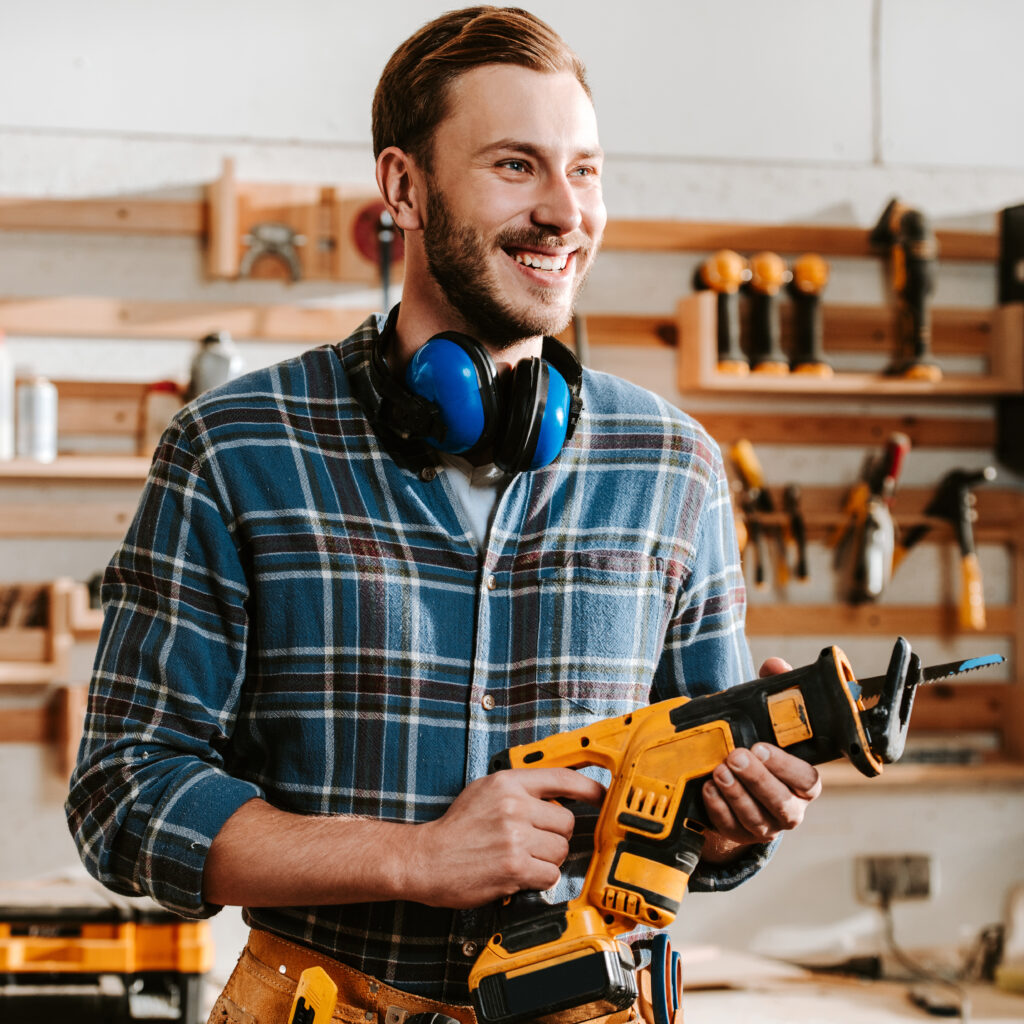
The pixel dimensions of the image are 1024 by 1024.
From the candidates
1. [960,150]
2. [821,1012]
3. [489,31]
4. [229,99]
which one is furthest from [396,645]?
[960,150]

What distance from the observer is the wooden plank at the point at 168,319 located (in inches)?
108

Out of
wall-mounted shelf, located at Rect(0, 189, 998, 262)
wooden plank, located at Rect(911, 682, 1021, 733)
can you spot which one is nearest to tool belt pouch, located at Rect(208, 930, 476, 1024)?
wall-mounted shelf, located at Rect(0, 189, 998, 262)

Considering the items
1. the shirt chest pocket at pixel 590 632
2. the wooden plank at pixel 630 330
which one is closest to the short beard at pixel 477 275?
the shirt chest pocket at pixel 590 632

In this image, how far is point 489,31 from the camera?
113cm

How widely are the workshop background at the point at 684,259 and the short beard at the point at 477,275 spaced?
1.70 meters

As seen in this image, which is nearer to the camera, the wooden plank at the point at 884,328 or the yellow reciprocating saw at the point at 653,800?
the yellow reciprocating saw at the point at 653,800

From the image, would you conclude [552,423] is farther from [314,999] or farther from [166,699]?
[314,999]

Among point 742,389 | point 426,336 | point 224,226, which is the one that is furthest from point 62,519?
point 426,336

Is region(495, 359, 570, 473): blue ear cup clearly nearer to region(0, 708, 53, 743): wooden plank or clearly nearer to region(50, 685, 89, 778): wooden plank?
region(50, 685, 89, 778): wooden plank

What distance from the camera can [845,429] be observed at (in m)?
3.04

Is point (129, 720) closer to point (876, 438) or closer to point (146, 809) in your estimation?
point (146, 809)

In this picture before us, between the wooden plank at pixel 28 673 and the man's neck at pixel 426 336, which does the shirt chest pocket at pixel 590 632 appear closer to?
the man's neck at pixel 426 336

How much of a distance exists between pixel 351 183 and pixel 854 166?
4.37 feet

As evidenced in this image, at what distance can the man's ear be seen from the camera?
46.5 inches
